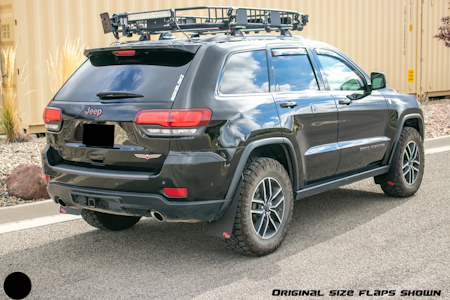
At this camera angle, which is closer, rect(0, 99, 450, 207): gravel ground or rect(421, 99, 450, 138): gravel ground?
rect(0, 99, 450, 207): gravel ground

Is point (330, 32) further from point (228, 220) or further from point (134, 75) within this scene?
point (228, 220)

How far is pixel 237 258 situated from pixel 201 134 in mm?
1158

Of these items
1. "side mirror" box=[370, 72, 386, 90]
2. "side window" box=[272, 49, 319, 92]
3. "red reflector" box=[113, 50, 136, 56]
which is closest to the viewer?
"red reflector" box=[113, 50, 136, 56]

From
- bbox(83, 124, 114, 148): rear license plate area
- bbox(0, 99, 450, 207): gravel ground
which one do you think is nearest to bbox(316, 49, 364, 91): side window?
bbox(83, 124, 114, 148): rear license plate area

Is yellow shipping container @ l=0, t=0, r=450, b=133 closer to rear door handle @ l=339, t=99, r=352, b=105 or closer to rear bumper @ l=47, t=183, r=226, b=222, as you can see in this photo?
rear bumper @ l=47, t=183, r=226, b=222

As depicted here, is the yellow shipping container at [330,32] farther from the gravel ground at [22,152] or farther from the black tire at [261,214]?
the black tire at [261,214]

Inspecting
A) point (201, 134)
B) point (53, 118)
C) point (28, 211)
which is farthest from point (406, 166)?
point (28, 211)

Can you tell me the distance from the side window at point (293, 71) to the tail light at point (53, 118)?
179cm

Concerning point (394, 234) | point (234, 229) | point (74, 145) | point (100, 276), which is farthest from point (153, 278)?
point (394, 234)

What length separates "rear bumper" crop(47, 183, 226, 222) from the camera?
3.64 meters

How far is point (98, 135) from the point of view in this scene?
152 inches

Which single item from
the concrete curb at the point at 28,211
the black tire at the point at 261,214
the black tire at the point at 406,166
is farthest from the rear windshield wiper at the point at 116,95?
the black tire at the point at 406,166

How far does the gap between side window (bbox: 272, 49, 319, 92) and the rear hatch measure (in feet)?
3.05

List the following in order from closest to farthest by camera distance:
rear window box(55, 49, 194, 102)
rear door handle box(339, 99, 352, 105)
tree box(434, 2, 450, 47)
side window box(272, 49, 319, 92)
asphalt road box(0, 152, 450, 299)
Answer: asphalt road box(0, 152, 450, 299)
rear window box(55, 49, 194, 102)
side window box(272, 49, 319, 92)
rear door handle box(339, 99, 352, 105)
tree box(434, 2, 450, 47)
